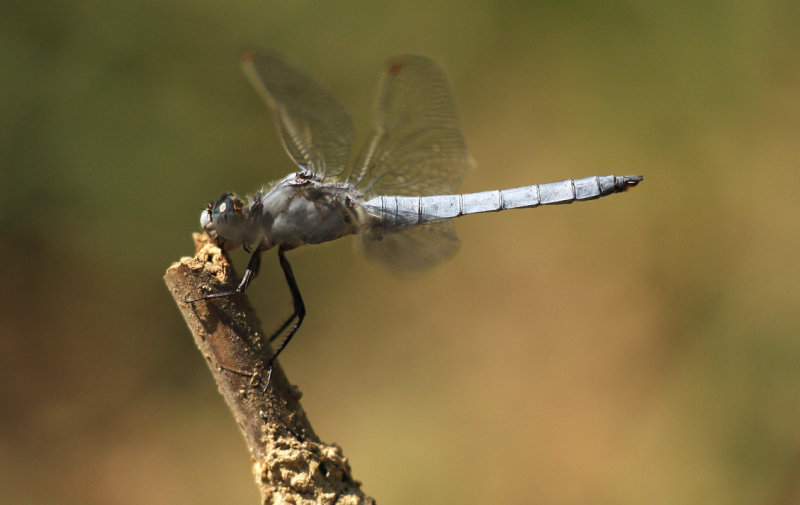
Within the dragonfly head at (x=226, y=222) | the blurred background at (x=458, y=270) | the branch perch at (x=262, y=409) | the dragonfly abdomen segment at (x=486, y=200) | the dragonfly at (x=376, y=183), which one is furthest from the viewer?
the blurred background at (x=458, y=270)

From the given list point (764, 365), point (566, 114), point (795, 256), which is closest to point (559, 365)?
point (764, 365)

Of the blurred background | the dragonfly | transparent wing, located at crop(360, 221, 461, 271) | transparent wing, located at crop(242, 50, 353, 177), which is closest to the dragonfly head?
the dragonfly

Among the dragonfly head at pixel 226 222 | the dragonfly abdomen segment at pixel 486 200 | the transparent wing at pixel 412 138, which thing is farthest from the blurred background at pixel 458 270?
the dragonfly head at pixel 226 222

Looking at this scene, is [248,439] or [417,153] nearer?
[248,439]

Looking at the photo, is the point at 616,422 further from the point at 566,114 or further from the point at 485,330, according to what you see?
the point at 566,114

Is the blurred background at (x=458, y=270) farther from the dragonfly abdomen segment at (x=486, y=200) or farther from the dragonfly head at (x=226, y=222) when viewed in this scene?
the dragonfly head at (x=226, y=222)

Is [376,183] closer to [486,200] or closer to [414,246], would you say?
[414,246]
